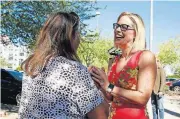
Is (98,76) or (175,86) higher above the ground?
(98,76)

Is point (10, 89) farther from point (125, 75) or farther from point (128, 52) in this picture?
point (125, 75)

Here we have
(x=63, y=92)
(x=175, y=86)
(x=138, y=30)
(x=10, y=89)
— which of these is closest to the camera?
(x=63, y=92)

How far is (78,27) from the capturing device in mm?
2027

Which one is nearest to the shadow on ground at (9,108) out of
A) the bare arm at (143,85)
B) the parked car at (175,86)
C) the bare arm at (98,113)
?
the bare arm at (143,85)

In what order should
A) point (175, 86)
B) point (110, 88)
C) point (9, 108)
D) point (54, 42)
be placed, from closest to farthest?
point (54, 42), point (110, 88), point (9, 108), point (175, 86)

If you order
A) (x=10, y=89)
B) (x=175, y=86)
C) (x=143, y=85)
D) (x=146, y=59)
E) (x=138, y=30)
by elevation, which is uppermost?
(x=138, y=30)

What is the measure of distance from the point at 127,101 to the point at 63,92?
719mm

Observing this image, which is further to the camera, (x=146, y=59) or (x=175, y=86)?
(x=175, y=86)

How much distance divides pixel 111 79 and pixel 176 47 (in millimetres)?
30961

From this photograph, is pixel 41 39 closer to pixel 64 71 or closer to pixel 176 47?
pixel 64 71

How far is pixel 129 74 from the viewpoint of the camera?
248 centimetres

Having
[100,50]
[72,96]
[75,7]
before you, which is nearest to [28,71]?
[72,96]

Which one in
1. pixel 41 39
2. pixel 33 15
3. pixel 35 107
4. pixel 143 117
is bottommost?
pixel 143 117

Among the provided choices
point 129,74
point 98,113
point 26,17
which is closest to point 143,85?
point 129,74
